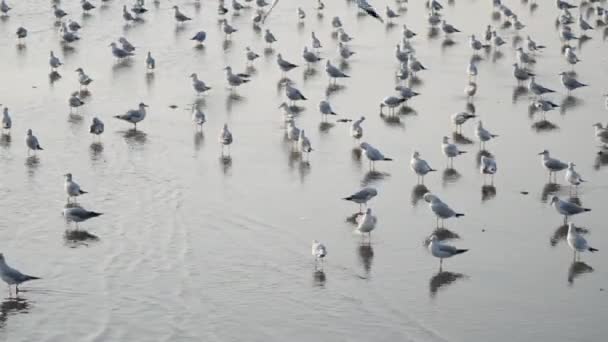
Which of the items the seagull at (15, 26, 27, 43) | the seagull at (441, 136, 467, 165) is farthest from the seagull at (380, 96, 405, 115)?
the seagull at (15, 26, 27, 43)

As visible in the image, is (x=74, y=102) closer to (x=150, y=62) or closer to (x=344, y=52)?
(x=150, y=62)

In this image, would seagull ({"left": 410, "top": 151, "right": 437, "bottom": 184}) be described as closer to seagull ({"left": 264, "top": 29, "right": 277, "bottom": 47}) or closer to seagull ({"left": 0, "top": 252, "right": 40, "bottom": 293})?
seagull ({"left": 0, "top": 252, "right": 40, "bottom": 293})

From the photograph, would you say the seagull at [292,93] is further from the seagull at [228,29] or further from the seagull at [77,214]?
the seagull at [228,29]

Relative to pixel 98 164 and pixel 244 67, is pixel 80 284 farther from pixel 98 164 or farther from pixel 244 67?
pixel 244 67

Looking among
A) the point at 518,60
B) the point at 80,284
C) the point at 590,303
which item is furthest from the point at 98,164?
the point at 518,60

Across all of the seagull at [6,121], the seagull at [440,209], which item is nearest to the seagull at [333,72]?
the seagull at [6,121]
